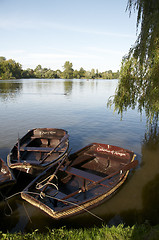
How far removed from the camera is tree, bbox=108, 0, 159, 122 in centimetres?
976

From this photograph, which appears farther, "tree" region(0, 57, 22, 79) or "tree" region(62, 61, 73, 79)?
"tree" region(62, 61, 73, 79)

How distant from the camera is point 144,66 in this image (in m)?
11.0

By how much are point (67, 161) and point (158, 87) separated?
23.5ft

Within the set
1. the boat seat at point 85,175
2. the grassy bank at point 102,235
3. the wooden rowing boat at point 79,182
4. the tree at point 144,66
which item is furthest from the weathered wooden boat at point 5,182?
the tree at point 144,66

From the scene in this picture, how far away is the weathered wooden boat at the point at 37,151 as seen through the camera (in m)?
8.73

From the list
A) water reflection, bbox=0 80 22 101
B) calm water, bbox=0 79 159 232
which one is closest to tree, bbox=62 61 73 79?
water reflection, bbox=0 80 22 101

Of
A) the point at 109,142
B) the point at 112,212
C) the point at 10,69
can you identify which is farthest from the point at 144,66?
the point at 10,69

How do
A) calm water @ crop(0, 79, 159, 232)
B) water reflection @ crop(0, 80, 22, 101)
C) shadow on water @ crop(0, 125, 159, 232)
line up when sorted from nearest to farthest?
shadow on water @ crop(0, 125, 159, 232) < calm water @ crop(0, 79, 159, 232) < water reflection @ crop(0, 80, 22, 101)

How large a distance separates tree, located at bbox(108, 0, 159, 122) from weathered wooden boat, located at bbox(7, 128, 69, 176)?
5.38 meters

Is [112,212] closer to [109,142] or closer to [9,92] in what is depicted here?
[109,142]

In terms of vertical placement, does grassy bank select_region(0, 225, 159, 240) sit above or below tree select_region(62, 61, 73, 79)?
below

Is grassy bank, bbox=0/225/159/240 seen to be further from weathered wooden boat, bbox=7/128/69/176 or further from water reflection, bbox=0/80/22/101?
water reflection, bbox=0/80/22/101

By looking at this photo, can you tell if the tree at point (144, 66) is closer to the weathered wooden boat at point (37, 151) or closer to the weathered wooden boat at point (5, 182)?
the weathered wooden boat at point (37, 151)

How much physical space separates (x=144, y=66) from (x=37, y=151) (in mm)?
9051
